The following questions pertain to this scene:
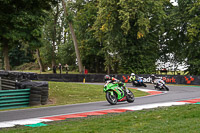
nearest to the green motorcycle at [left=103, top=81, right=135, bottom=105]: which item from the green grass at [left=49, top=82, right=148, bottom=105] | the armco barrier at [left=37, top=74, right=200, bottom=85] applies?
the green grass at [left=49, top=82, right=148, bottom=105]

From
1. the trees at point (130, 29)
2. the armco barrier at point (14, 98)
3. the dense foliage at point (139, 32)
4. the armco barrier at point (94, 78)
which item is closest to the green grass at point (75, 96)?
the armco barrier at point (14, 98)

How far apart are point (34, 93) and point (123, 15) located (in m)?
27.0

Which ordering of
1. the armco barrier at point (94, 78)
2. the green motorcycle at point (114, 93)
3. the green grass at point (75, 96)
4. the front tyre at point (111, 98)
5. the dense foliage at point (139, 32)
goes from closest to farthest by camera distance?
the green motorcycle at point (114, 93), the front tyre at point (111, 98), the green grass at point (75, 96), the armco barrier at point (94, 78), the dense foliage at point (139, 32)

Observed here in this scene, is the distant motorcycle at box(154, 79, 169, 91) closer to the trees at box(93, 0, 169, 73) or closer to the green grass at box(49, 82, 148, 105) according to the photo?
the green grass at box(49, 82, 148, 105)

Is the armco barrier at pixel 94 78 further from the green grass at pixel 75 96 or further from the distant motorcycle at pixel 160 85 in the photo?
the green grass at pixel 75 96

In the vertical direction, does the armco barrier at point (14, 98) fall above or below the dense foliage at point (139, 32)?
below

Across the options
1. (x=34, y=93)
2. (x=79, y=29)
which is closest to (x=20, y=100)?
(x=34, y=93)

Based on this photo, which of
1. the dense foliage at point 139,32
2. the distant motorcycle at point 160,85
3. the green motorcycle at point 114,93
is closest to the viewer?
the green motorcycle at point 114,93

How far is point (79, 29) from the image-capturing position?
59312 mm

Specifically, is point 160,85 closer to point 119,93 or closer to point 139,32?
point 119,93

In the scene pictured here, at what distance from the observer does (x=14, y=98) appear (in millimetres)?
17000

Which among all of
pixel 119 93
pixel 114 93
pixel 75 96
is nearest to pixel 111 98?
pixel 114 93

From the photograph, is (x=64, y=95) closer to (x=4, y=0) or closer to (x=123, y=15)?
(x=4, y=0)

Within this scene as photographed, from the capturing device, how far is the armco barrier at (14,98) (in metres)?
16.6
